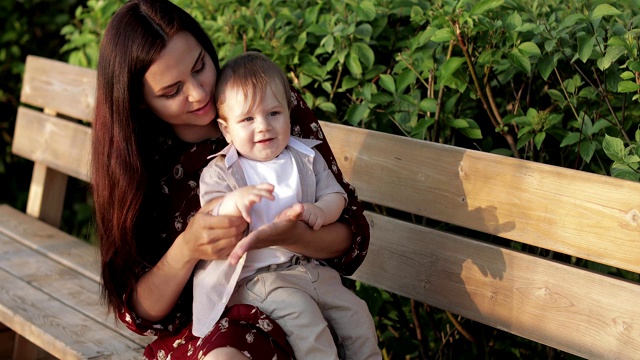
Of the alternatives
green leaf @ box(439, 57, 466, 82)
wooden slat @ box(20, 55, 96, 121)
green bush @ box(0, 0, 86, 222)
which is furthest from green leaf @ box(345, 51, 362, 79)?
green bush @ box(0, 0, 86, 222)

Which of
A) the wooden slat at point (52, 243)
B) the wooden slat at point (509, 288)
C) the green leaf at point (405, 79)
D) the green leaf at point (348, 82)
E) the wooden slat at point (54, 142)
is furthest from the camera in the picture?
the wooden slat at point (54, 142)

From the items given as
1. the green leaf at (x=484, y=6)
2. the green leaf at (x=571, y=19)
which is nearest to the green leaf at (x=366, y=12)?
the green leaf at (x=484, y=6)

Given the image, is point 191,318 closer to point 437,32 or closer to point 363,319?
point 363,319

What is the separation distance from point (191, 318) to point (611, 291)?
40.3 inches

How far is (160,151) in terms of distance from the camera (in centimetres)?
243

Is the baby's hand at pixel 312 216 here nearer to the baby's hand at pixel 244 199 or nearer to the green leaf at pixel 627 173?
the baby's hand at pixel 244 199

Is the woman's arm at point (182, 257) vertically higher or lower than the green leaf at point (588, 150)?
lower

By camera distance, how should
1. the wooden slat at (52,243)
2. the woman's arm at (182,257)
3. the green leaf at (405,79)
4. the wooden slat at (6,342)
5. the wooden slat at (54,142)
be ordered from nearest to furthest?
the woman's arm at (182,257) → the green leaf at (405,79) → the wooden slat at (52,243) → the wooden slat at (6,342) → the wooden slat at (54,142)

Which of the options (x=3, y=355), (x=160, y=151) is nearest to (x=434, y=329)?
(x=160, y=151)

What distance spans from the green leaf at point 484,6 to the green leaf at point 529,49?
124 mm

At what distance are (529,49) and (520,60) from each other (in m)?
0.04

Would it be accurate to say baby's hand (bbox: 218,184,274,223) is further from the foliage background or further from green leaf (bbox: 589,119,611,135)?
green leaf (bbox: 589,119,611,135)

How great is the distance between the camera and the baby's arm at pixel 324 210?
2.16 meters

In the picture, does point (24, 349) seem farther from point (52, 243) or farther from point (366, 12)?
point (366, 12)
